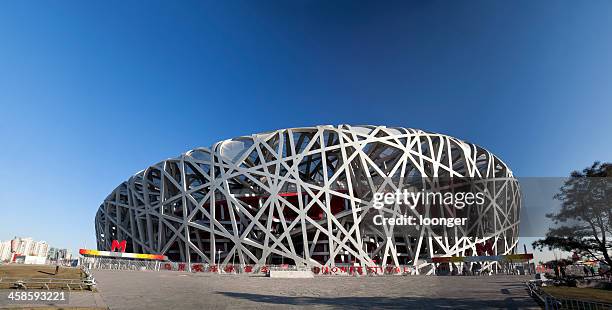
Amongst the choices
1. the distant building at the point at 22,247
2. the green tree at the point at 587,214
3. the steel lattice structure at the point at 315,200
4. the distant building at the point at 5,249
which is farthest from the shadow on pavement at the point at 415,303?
the distant building at the point at 5,249

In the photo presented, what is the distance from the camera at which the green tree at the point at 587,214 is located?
14.6m

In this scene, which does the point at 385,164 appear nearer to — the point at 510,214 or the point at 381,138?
the point at 381,138

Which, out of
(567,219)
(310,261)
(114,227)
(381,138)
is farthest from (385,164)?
(114,227)

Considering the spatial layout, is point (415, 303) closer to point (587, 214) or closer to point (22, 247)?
point (587, 214)

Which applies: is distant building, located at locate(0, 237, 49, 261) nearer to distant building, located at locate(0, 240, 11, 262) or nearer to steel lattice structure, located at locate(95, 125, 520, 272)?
distant building, located at locate(0, 240, 11, 262)

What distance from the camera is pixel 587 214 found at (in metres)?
15.0

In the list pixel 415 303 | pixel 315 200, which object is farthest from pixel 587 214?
pixel 315 200

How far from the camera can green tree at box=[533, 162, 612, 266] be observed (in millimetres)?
14617

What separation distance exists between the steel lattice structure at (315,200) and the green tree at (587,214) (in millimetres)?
17613

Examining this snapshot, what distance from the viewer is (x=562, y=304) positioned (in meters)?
8.20

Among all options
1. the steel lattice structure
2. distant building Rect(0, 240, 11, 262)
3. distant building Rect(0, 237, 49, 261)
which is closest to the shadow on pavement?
the steel lattice structure

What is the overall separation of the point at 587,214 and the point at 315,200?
881 inches

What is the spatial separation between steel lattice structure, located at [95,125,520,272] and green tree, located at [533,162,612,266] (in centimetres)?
1761

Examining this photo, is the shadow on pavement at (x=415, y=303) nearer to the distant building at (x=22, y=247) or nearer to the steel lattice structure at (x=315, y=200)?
the steel lattice structure at (x=315, y=200)
